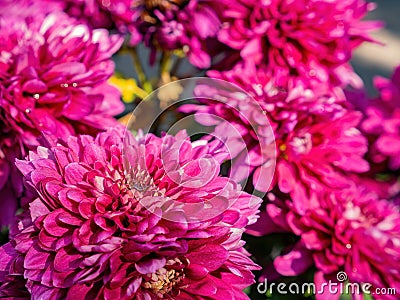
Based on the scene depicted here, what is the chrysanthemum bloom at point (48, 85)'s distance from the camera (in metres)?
0.40

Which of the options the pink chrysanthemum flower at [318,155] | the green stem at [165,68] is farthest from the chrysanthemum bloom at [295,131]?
the green stem at [165,68]

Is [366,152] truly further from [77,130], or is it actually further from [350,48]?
[77,130]

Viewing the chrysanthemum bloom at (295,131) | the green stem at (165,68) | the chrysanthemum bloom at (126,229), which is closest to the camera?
the chrysanthemum bloom at (126,229)

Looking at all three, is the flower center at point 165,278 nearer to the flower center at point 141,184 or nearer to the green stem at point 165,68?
the flower center at point 141,184

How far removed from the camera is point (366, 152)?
18.5 inches

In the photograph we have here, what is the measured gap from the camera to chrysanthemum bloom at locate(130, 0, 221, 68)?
454 mm

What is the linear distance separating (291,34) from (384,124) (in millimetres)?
93

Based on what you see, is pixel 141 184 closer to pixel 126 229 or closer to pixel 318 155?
pixel 126 229

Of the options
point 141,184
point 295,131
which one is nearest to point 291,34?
point 295,131

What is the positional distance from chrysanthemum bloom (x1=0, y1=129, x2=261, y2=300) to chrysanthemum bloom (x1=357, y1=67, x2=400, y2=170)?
15 cm

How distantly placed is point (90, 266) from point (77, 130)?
0.44 feet

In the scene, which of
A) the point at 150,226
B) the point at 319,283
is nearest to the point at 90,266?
the point at 150,226

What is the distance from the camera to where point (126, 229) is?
32 cm

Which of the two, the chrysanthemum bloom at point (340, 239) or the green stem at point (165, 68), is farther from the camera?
the green stem at point (165, 68)
